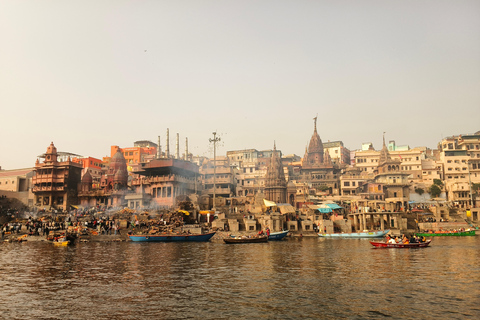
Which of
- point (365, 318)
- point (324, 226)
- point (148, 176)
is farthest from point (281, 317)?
point (148, 176)

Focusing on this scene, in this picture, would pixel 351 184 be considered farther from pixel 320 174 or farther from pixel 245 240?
pixel 245 240

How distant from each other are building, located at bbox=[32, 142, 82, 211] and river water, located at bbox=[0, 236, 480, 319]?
5221 centimetres

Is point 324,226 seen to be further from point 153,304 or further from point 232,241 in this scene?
point 153,304

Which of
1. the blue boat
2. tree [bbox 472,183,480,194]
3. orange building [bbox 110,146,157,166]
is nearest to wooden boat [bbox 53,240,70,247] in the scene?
the blue boat

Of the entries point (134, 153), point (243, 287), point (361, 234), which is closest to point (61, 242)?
point (243, 287)

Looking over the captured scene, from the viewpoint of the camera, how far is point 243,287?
22.4m

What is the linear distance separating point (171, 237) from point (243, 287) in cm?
3566

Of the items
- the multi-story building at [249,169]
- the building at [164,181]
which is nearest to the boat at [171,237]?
the building at [164,181]

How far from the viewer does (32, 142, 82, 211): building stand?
277 ft

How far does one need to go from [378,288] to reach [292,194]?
68.3 m

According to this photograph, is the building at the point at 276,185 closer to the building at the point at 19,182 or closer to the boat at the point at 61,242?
the boat at the point at 61,242

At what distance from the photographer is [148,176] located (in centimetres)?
8356

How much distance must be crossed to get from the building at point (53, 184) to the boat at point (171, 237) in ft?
119

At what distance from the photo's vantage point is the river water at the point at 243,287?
683 inches
